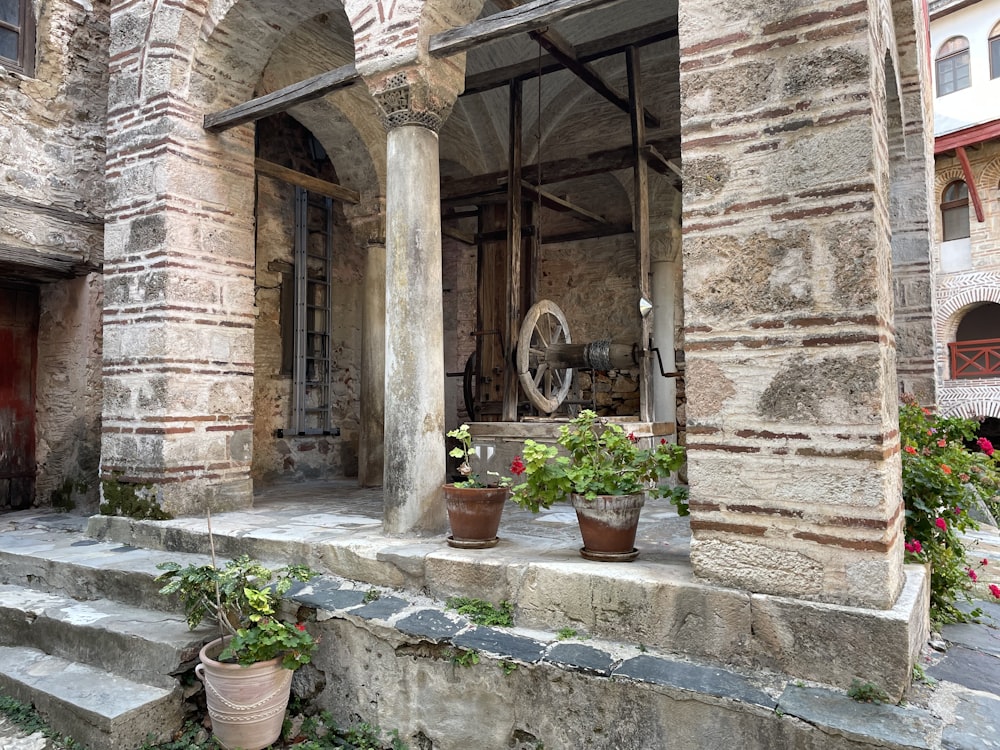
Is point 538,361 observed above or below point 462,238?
Result: below

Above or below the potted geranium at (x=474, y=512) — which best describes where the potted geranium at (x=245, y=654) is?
below

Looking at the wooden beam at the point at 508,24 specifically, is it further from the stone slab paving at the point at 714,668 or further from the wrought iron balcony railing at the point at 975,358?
the wrought iron balcony railing at the point at 975,358

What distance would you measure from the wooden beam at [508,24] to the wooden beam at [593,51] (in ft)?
7.83

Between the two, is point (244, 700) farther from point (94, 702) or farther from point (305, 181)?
point (305, 181)

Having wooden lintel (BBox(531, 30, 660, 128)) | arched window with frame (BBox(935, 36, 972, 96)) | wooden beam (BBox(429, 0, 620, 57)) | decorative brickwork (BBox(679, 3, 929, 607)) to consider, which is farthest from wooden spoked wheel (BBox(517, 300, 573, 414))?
arched window with frame (BBox(935, 36, 972, 96))

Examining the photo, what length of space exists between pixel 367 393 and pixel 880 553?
547 cm

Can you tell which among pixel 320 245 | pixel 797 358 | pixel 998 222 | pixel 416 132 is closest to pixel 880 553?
pixel 797 358

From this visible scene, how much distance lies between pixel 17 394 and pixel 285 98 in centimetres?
393

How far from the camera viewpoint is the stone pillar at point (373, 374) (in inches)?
278

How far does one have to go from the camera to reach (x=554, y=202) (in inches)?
335

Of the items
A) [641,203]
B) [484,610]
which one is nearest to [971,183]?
[641,203]

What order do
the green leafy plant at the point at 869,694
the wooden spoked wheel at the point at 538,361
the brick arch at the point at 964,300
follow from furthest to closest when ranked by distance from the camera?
the brick arch at the point at 964,300, the wooden spoked wheel at the point at 538,361, the green leafy plant at the point at 869,694

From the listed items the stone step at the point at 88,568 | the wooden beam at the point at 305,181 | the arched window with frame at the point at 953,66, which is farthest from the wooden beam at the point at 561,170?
the arched window with frame at the point at 953,66

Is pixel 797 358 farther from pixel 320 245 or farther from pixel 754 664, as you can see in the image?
pixel 320 245
